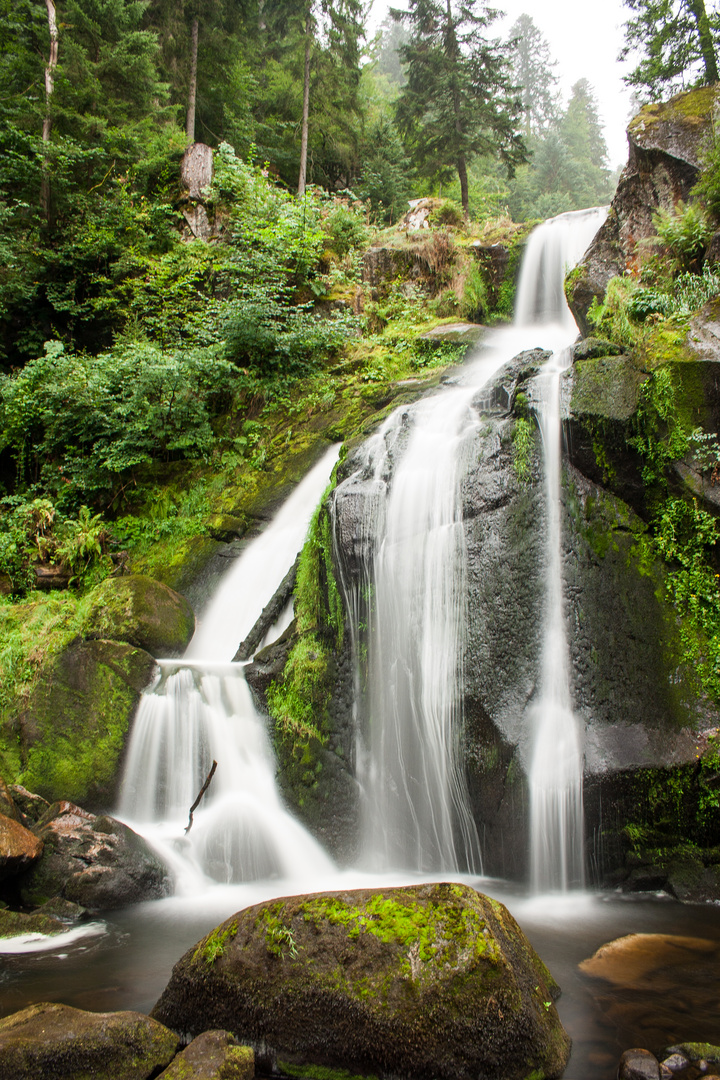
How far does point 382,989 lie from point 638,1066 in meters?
1.24

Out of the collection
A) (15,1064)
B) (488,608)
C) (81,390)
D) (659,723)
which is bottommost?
(15,1064)

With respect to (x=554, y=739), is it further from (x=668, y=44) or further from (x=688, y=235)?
(x=668, y=44)

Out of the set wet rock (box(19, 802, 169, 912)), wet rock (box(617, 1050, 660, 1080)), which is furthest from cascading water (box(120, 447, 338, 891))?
wet rock (box(617, 1050, 660, 1080))

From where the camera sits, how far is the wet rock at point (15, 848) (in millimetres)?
4891

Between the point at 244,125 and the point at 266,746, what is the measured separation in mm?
19016

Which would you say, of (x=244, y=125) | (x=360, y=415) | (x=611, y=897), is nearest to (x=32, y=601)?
(x=360, y=415)

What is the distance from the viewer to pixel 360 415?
394 inches

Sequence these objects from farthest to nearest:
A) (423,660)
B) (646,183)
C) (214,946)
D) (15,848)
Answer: (646,183) → (423,660) → (15,848) → (214,946)

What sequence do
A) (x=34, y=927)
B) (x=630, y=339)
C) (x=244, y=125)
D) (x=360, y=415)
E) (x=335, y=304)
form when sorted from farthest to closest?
(x=244, y=125) < (x=335, y=304) < (x=360, y=415) < (x=630, y=339) < (x=34, y=927)

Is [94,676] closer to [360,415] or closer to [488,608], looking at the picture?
[488,608]

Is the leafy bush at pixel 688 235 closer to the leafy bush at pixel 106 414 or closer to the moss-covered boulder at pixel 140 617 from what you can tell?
the leafy bush at pixel 106 414

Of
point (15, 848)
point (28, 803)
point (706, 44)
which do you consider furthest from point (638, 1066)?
point (706, 44)

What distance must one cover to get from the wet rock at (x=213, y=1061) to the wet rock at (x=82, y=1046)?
0.17 m

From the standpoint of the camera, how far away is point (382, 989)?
2.77 m
